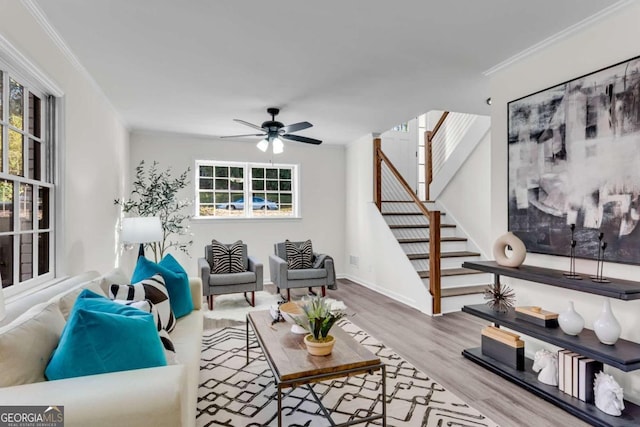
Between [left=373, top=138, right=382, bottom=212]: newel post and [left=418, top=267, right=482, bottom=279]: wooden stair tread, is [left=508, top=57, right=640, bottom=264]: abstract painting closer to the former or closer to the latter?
[left=418, top=267, right=482, bottom=279]: wooden stair tread

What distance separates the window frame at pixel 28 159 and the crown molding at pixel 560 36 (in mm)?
3612

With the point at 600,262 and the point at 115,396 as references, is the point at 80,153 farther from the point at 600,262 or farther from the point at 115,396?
the point at 600,262

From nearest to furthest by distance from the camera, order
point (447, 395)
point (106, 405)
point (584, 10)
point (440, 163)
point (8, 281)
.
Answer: point (106, 405) → point (8, 281) → point (584, 10) → point (447, 395) → point (440, 163)

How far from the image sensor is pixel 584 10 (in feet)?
7.70

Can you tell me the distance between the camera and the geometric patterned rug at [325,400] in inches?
86.5

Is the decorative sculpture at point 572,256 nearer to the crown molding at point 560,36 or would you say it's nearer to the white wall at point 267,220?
the crown molding at point 560,36

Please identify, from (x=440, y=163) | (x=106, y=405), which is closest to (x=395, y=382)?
(x=106, y=405)

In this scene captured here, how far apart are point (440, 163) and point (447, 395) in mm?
5102

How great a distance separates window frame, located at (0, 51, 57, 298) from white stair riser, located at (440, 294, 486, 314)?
13.5 feet

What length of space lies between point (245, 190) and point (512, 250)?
15.3ft

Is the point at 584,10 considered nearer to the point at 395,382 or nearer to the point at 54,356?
the point at 395,382

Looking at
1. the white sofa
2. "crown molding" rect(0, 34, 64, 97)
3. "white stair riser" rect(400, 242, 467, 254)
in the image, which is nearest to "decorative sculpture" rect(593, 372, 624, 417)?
the white sofa

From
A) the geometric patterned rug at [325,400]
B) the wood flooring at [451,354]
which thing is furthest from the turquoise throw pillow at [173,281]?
Answer: the wood flooring at [451,354]

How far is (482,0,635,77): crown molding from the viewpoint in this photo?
2.30m
